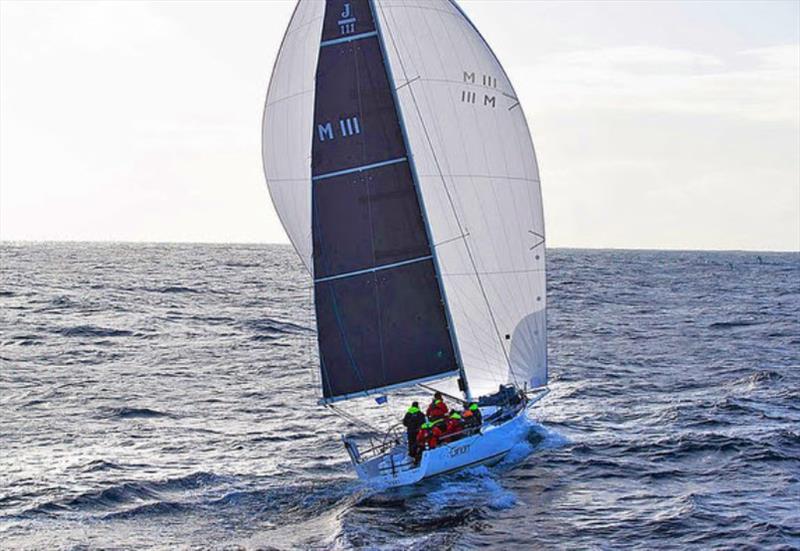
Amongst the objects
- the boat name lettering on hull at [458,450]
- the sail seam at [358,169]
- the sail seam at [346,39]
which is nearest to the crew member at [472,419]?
the boat name lettering on hull at [458,450]

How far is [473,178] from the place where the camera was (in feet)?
83.3

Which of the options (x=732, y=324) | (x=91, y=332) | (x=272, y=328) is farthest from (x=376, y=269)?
(x=732, y=324)

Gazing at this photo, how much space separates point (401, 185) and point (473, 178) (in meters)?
2.05

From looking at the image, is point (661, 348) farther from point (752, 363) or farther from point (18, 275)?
point (18, 275)

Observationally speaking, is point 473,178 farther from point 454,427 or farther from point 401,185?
point 454,427

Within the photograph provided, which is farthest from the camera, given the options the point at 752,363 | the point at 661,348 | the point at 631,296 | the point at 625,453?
the point at 631,296

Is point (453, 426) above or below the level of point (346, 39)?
below

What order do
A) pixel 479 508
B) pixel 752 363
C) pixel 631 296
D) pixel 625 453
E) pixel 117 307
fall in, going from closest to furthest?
pixel 479 508 < pixel 625 453 < pixel 752 363 < pixel 117 307 < pixel 631 296

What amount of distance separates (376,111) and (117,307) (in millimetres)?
44842

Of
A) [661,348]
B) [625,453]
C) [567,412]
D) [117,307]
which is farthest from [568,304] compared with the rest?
[625,453]

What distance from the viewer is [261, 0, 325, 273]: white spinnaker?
2338cm

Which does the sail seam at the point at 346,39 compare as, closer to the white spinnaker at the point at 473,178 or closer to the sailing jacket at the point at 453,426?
the white spinnaker at the point at 473,178

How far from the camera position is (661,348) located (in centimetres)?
4700

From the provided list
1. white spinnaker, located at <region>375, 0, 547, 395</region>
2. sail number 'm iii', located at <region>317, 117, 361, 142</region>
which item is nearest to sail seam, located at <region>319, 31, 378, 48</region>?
white spinnaker, located at <region>375, 0, 547, 395</region>
